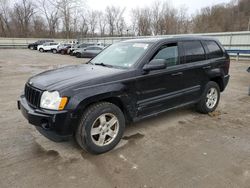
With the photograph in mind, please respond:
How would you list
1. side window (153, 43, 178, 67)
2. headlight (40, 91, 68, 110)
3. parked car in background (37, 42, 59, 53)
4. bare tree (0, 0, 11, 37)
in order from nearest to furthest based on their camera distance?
headlight (40, 91, 68, 110) < side window (153, 43, 178, 67) < parked car in background (37, 42, 59, 53) < bare tree (0, 0, 11, 37)

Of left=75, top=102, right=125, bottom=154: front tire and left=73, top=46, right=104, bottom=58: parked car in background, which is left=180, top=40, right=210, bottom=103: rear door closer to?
left=75, top=102, right=125, bottom=154: front tire

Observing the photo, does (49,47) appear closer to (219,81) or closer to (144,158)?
(219,81)

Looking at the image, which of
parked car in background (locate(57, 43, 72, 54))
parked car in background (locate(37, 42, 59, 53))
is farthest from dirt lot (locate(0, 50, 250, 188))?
parked car in background (locate(37, 42, 59, 53))

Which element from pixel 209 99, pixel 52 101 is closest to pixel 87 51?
pixel 209 99

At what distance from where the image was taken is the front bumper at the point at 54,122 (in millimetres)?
2520

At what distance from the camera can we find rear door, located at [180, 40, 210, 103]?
155 inches

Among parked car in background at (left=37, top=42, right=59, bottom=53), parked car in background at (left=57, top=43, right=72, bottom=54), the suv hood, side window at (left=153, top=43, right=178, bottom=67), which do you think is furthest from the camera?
parked car in background at (left=37, top=42, right=59, bottom=53)

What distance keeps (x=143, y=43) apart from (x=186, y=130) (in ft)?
6.15

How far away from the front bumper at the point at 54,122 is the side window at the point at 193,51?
268 centimetres

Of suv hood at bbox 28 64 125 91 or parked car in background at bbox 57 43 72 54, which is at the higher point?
parked car in background at bbox 57 43 72 54

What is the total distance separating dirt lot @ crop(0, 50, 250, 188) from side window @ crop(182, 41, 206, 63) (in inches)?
52.8

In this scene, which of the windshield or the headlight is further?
the windshield

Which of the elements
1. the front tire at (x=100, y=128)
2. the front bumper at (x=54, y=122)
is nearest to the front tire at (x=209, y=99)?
the front tire at (x=100, y=128)

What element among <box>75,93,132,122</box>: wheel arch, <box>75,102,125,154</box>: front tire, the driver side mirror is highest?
the driver side mirror
